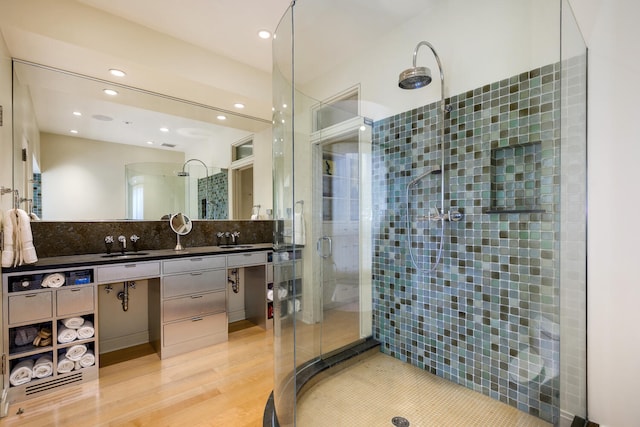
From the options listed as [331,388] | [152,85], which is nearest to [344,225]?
[331,388]

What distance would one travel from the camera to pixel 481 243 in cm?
192

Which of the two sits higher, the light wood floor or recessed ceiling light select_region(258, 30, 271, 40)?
recessed ceiling light select_region(258, 30, 271, 40)

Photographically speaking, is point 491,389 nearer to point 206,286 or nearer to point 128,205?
point 206,286

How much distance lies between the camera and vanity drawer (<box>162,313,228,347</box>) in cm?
261

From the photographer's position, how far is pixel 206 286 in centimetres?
282

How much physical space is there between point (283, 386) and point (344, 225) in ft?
4.28

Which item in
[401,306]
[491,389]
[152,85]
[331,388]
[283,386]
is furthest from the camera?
[152,85]

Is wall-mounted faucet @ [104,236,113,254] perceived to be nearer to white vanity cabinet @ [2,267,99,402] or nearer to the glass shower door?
white vanity cabinet @ [2,267,99,402]

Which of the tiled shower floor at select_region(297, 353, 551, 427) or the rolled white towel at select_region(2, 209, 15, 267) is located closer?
the tiled shower floor at select_region(297, 353, 551, 427)

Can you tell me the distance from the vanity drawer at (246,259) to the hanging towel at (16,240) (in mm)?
1456

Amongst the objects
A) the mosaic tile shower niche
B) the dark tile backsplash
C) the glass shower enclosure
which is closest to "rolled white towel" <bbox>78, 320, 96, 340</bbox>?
the dark tile backsplash

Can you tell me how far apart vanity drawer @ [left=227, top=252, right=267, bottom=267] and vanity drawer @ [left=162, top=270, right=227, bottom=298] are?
0.13m

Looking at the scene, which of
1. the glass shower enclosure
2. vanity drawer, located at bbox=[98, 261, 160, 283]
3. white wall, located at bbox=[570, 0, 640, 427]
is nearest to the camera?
white wall, located at bbox=[570, 0, 640, 427]

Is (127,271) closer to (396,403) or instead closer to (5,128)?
(5,128)
